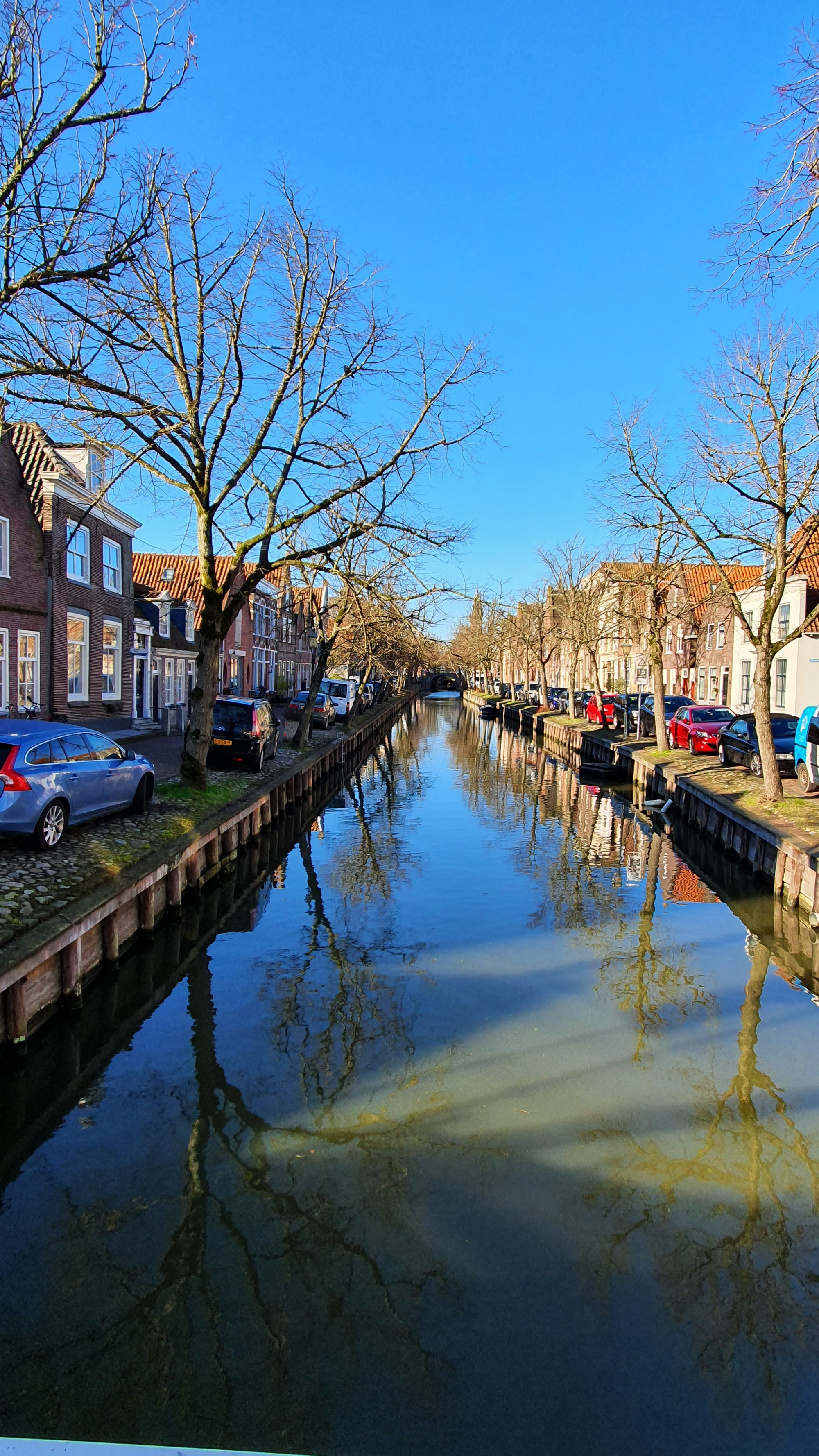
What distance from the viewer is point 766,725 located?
18.2m

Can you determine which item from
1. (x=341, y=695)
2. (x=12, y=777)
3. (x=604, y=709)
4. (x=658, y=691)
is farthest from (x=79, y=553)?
(x=604, y=709)

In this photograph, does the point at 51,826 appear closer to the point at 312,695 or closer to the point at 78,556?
the point at 78,556

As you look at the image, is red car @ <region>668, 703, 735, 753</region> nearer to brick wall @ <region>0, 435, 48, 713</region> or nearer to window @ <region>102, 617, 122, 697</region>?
window @ <region>102, 617, 122, 697</region>

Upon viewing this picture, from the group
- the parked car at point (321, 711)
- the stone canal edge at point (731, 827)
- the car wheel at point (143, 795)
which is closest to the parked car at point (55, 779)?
the car wheel at point (143, 795)

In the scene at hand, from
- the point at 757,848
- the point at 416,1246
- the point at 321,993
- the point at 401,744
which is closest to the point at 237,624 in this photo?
the point at 401,744

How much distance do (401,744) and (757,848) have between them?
116ft

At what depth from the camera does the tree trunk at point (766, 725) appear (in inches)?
708

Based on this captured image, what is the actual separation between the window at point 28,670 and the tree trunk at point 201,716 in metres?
8.98

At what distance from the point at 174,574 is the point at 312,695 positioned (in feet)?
86.5

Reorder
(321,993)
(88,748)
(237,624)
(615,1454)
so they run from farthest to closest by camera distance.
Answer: (237,624) < (88,748) < (321,993) < (615,1454)

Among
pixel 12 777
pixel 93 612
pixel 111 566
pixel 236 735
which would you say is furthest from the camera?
pixel 111 566

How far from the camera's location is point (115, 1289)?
5.16 metres

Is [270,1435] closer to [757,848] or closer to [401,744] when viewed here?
[757,848]

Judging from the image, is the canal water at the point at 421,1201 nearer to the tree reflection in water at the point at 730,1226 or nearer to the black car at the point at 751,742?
the tree reflection in water at the point at 730,1226
